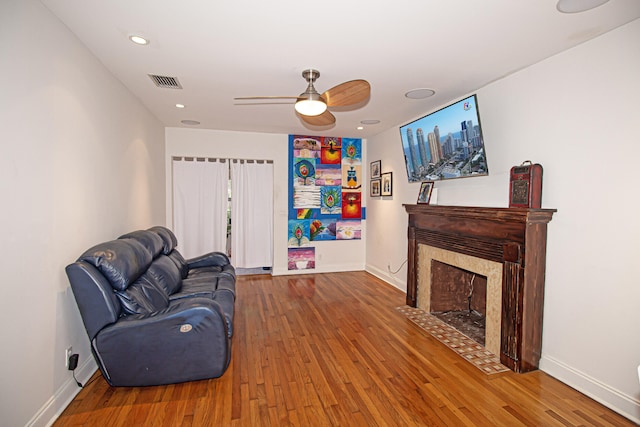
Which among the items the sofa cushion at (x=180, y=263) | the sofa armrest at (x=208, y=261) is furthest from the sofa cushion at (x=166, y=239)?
the sofa armrest at (x=208, y=261)

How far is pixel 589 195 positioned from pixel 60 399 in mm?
3891

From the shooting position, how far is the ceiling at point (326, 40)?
6.19ft

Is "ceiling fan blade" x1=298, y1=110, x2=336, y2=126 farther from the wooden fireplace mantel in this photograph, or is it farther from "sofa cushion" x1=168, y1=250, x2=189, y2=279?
"sofa cushion" x1=168, y1=250, x2=189, y2=279

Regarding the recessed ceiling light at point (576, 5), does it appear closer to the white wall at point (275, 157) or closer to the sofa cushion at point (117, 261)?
the sofa cushion at point (117, 261)

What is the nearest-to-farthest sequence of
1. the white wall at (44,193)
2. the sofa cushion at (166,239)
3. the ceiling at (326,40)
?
the white wall at (44,193) → the ceiling at (326,40) → the sofa cushion at (166,239)

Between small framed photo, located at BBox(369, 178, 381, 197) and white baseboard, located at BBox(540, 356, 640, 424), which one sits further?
small framed photo, located at BBox(369, 178, 381, 197)

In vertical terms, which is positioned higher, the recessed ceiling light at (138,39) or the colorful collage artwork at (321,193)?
the recessed ceiling light at (138,39)

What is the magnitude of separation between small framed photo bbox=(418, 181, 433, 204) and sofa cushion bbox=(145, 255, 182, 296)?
307 centimetres

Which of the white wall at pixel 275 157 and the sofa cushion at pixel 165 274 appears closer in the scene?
the sofa cushion at pixel 165 274

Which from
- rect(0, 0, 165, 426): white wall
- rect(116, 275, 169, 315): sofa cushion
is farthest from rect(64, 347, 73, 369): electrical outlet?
rect(116, 275, 169, 315): sofa cushion

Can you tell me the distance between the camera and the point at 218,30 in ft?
7.01

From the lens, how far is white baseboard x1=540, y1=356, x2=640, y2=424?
1993mm

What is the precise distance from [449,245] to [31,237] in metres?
3.46

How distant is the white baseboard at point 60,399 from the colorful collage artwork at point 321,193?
3579mm
